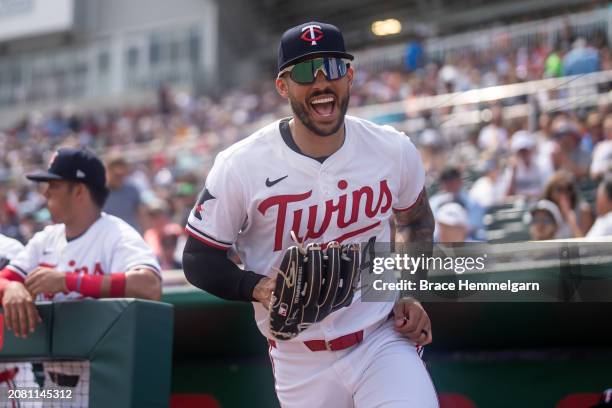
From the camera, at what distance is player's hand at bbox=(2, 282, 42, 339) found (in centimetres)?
354

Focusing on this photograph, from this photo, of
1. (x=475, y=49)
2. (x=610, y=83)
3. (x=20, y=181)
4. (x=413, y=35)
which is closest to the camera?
(x=610, y=83)

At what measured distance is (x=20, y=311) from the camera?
3.54m

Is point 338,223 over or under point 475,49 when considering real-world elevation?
under

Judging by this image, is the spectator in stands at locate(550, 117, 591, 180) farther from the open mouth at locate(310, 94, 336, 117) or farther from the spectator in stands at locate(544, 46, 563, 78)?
the open mouth at locate(310, 94, 336, 117)

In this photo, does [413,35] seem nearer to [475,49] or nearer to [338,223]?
[475,49]

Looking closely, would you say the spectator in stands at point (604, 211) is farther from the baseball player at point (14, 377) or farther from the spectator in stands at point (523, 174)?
the baseball player at point (14, 377)

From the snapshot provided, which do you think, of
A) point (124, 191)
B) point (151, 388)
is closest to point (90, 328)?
point (151, 388)

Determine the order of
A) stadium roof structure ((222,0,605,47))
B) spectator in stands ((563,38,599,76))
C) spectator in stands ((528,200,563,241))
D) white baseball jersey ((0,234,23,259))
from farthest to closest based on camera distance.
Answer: stadium roof structure ((222,0,605,47)) < spectator in stands ((563,38,599,76)) < spectator in stands ((528,200,563,241)) < white baseball jersey ((0,234,23,259))

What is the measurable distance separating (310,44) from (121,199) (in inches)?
198

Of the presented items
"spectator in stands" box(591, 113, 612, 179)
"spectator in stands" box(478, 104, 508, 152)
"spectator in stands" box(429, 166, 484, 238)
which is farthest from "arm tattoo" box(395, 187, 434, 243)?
"spectator in stands" box(478, 104, 508, 152)

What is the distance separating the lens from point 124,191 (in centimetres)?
770

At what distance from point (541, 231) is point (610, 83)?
14.1 feet

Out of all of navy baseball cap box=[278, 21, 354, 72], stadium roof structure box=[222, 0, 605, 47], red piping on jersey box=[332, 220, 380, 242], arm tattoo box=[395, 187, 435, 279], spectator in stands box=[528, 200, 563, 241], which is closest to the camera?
navy baseball cap box=[278, 21, 354, 72]

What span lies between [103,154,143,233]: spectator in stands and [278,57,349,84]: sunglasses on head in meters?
4.91
